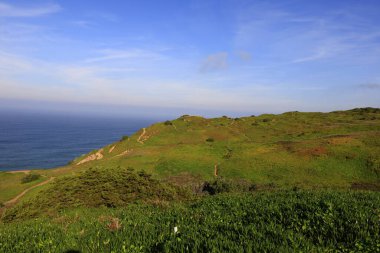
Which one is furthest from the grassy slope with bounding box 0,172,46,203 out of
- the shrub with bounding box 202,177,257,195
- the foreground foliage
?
the foreground foliage

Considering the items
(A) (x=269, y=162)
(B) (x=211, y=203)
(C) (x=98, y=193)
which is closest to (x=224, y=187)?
(C) (x=98, y=193)

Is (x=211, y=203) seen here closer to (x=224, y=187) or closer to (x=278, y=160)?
(x=224, y=187)

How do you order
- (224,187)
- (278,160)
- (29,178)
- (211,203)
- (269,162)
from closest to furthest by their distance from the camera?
(211,203) → (224,187) → (269,162) → (278,160) → (29,178)

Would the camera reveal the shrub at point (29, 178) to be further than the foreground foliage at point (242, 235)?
Yes

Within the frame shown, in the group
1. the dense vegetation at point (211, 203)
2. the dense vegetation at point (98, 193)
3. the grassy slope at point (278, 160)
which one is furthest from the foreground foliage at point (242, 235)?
the grassy slope at point (278, 160)

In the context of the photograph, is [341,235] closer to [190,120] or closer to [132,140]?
[132,140]

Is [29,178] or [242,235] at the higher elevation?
[242,235]

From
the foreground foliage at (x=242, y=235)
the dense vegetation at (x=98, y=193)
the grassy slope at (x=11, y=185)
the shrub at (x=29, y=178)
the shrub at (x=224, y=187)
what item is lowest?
the grassy slope at (x=11, y=185)

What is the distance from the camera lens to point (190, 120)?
333 ft

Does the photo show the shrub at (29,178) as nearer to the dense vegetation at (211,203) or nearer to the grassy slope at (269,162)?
the dense vegetation at (211,203)

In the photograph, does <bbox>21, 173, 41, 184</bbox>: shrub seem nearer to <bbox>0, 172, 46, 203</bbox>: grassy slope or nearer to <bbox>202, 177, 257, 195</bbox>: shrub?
<bbox>0, 172, 46, 203</bbox>: grassy slope

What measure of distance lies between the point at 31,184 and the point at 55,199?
32.5 m

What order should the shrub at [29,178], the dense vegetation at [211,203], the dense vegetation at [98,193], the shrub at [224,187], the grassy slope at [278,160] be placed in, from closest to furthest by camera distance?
the dense vegetation at [211,203] < the dense vegetation at [98,193] < the shrub at [224,187] < the grassy slope at [278,160] < the shrub at [29,178]

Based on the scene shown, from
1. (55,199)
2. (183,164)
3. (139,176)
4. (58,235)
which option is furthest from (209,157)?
(58,235)
